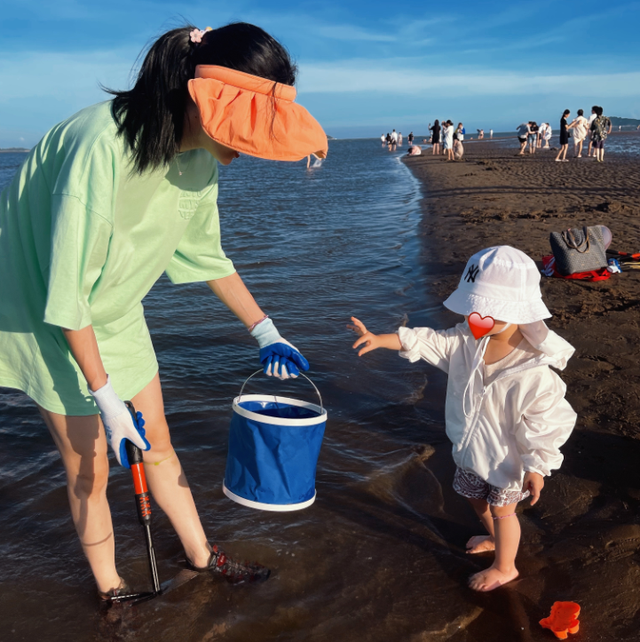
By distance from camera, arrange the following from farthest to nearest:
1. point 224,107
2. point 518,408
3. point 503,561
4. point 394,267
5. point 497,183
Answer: point 497,183
point 394,267
point 503,561
point 518,408
point 224,107

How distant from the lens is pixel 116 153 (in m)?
1.68

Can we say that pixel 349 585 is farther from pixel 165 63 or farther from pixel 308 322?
pixel 308 322

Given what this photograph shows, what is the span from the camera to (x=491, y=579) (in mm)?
2521

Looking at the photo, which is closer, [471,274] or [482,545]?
[471,274]

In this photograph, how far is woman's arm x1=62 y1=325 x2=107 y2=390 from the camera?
176 cm

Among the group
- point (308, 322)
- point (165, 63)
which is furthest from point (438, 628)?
point (308, 322)

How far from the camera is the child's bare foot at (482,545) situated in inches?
109

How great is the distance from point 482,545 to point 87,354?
1.97 metres

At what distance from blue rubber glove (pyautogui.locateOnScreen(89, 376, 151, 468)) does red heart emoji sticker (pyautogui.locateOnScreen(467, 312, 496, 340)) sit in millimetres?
1271

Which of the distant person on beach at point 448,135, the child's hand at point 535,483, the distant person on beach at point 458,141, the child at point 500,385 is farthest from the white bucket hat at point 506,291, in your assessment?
the distant person on beach at point 458,141

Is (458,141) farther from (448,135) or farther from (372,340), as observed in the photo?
(372,340)

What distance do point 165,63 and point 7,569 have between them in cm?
234

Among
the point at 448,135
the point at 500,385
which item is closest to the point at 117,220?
the point at 500,385

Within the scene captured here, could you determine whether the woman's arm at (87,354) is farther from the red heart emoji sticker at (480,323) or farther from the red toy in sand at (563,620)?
the red toy in sand at (563,620)
